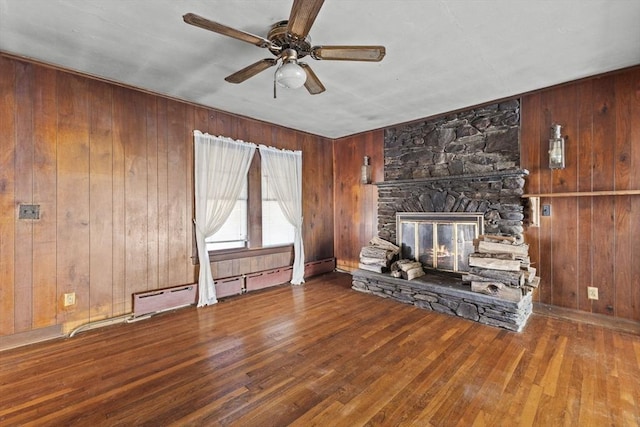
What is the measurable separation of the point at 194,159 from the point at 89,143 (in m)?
1.10

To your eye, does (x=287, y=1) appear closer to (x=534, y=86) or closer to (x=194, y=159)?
(x=194, y=159)

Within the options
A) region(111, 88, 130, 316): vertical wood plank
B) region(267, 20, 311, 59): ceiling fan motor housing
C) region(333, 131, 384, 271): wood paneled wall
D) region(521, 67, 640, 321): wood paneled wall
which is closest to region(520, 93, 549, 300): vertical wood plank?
region(521, 67, 640, 321): wood paneled wall

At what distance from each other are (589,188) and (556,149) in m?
0.54

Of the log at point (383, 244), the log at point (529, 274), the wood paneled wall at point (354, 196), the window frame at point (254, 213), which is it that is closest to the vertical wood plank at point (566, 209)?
the log at point (529, 274)

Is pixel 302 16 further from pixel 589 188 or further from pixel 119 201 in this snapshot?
pixel 589 188

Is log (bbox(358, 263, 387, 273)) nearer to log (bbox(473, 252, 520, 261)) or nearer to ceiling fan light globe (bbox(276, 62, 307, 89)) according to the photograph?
log (bbox(473, 252, 520, 261))

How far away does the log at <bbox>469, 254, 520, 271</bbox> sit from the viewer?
3.13 meters

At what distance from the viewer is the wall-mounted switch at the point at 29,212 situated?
2707mm

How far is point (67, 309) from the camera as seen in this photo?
293 centimetres

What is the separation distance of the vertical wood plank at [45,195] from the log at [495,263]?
14.8ft

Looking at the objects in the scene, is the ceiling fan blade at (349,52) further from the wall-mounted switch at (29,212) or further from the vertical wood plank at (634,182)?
the wall-mounted switch at (29,212)

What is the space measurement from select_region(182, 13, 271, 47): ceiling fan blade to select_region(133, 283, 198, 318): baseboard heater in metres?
2.97

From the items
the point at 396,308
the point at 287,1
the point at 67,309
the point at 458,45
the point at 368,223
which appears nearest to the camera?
the point at 287,1

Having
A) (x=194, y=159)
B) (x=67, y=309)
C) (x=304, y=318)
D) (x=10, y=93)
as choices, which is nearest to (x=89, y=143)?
(x=10, y=93)
